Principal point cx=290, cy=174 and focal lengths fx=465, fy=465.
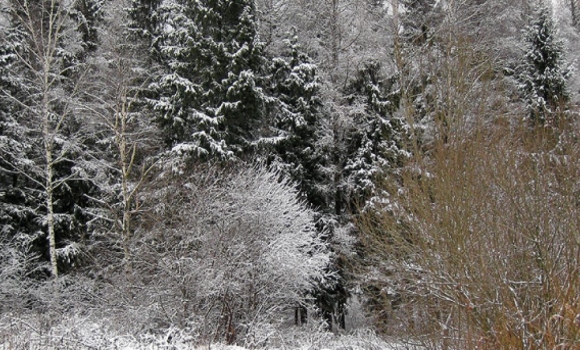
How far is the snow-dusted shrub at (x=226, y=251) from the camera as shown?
11141 millimetres

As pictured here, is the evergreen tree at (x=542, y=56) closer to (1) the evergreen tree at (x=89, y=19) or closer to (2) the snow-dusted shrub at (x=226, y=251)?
(2) the snow-dusted shrub at (x=226, y=251)

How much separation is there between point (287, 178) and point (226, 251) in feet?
12.5

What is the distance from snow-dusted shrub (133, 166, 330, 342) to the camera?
11141mm

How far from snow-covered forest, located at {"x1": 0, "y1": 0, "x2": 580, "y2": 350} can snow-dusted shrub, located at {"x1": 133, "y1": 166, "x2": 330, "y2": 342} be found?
0.06 metres

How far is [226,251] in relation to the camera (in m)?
11.9

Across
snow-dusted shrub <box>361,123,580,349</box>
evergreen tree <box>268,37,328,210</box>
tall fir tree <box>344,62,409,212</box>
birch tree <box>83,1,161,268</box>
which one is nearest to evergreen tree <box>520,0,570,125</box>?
tall fir tree <box>344,62,409,212</box>

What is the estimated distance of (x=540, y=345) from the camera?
4.65m

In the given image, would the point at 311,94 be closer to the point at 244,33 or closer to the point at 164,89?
the point at 244,33

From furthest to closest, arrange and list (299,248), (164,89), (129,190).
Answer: (164,89) < (129,190) < (299,248)

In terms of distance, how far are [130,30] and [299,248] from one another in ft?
33.7

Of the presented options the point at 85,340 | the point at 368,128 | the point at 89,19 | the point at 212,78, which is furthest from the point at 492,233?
the point at 89,19

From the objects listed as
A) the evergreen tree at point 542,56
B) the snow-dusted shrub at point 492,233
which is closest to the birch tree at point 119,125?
the snow-dusted shrub at point 492,233

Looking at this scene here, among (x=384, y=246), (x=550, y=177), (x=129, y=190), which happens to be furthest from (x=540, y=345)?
(x=129, y=190)

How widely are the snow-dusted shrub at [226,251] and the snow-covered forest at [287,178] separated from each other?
0.21 feet
